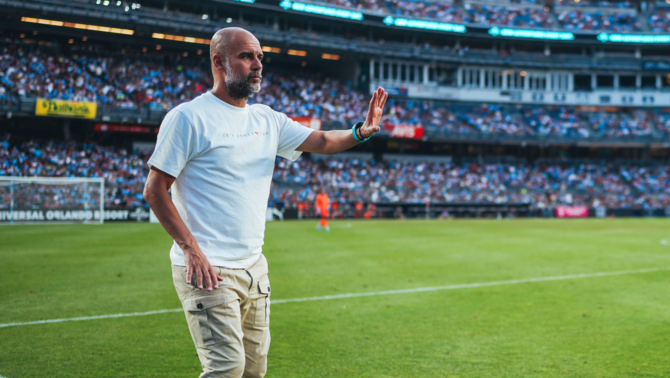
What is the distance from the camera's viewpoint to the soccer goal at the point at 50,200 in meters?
25.3

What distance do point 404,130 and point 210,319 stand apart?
158ft

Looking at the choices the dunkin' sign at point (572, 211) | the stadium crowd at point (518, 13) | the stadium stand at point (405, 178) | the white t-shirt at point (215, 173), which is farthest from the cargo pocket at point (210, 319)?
the stadium crowd at point (518, 13)

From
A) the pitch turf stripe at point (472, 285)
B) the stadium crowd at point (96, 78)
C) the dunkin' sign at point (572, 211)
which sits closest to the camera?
the pitch turf stripe at point (472, 285)

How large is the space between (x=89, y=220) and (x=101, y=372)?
2530 cm

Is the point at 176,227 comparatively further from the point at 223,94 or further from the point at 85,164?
the point at 85,164

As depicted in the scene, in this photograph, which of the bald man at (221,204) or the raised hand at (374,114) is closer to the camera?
the bald man at (221,204)

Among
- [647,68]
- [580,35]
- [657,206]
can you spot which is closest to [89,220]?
[657,206]

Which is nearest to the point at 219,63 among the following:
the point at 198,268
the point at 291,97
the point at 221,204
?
the point at 221,204

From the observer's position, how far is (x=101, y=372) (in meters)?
5.68

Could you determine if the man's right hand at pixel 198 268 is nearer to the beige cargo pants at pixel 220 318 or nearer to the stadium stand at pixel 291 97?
the beige cargo pants at pixel 220 318

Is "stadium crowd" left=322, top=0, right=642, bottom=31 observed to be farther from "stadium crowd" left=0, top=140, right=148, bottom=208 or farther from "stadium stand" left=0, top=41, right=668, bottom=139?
"stadium crowd" left=0, top=140, right=148, bottom=208

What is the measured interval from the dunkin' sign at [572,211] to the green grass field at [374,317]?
31969 millimetres

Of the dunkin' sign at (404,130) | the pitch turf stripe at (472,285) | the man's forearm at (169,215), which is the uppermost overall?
the dunkin' sign at (404,130)

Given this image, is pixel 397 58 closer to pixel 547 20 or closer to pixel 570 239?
pixel 547 20
